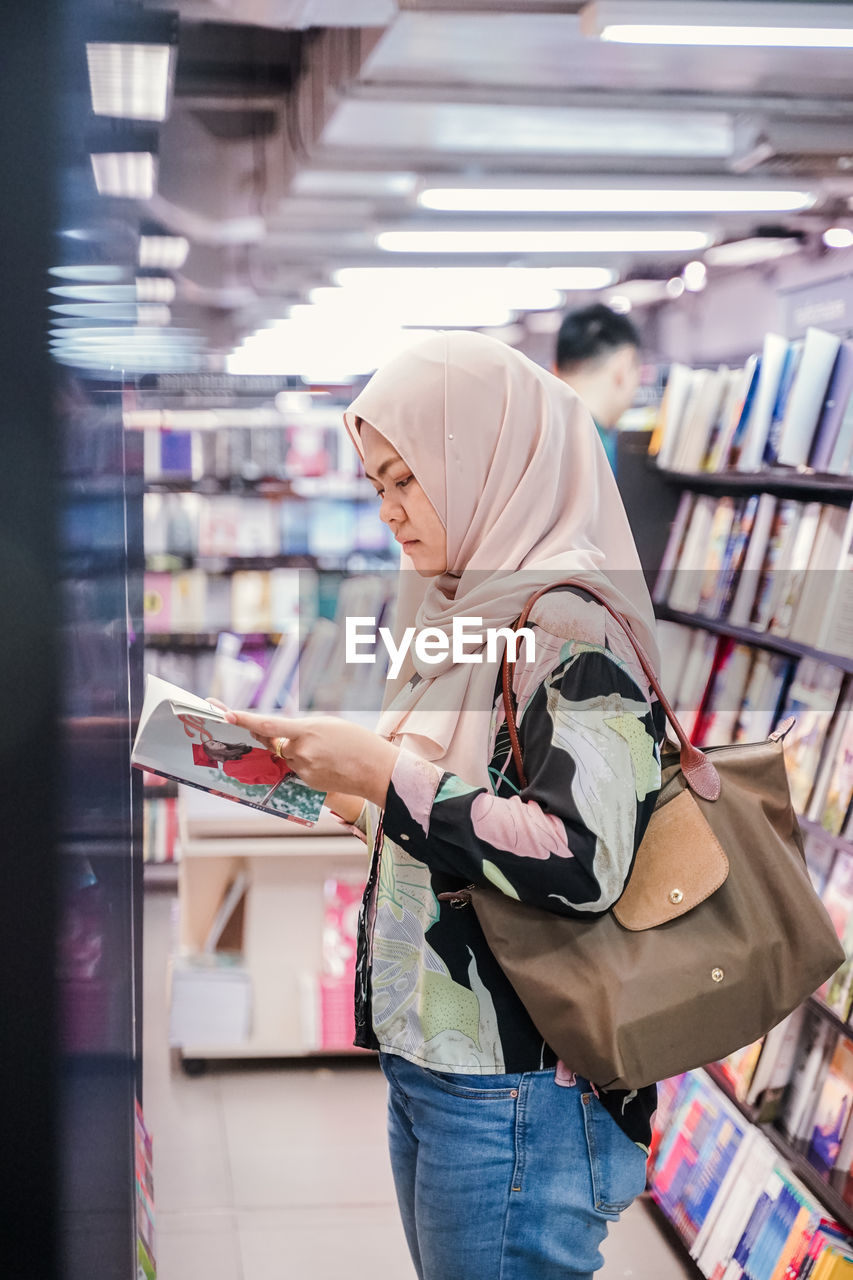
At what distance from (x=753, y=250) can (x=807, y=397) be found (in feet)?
12.4

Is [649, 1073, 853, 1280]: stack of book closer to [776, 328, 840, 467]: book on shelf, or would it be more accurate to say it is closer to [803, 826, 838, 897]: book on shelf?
[803, 826, 838, 897]: book on shelf

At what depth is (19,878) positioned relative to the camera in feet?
3.05

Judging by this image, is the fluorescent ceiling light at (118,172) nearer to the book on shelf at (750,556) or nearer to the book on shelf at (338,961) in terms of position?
the book on shelf at (750,556)

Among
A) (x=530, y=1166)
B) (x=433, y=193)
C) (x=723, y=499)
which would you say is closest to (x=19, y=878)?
(x=530, y=1166)

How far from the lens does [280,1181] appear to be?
3242 millimetres

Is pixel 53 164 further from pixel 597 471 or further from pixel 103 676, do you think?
pixel 597 471

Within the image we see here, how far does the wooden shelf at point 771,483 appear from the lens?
2.70m

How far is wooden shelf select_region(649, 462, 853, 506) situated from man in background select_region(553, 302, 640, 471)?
258mm

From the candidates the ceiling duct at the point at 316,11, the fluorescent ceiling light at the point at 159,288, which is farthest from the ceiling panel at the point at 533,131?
the fluorescent ceiling light at the point at 159,288

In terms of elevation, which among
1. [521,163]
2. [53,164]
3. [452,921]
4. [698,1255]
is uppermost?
[521,163]

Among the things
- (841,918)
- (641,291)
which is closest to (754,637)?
(841,918)

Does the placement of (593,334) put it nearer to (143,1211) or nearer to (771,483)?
(771,483)

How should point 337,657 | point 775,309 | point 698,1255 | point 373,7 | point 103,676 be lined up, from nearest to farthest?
point 103,676
point 698,1255
point 373,7
point 337,657
point 775,309

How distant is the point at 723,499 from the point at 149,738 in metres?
2.40
